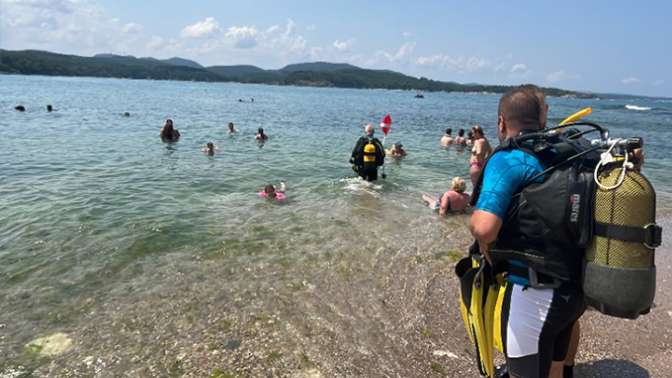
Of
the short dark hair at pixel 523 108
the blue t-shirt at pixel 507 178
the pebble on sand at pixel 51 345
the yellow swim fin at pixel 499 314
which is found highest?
the short dark hair at pixel 523 108

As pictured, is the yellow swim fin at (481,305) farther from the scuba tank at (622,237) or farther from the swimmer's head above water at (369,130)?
the swimmer's head above water at (369,130)

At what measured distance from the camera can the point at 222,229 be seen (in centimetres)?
921

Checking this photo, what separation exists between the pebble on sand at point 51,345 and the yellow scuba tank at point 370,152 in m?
9.59

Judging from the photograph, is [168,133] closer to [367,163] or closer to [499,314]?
[367,163]

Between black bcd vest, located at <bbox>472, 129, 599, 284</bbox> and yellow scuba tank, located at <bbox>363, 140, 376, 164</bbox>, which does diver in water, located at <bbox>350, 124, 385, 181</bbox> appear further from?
black bcd vest, located at <bbox>472, 129, 599, 284</bbox>


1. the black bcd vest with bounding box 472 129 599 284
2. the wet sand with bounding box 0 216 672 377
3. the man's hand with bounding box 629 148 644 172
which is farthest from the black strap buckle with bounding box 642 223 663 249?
the wet sand with bounding box 0 216 672 377

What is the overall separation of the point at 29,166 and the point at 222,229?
959 cm

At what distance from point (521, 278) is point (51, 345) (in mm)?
5233

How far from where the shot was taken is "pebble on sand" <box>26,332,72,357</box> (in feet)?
16.3

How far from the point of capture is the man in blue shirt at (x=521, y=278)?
2611 millimetres

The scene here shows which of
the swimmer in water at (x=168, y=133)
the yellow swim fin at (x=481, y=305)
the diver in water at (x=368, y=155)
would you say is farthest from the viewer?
the swimmer in water at (x=168, y=133)

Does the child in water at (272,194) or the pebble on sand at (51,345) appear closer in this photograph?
the pebble on sand at (51,345)

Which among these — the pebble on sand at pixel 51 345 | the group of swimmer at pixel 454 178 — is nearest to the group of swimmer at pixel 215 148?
the group of swimmer at pixel 454 178

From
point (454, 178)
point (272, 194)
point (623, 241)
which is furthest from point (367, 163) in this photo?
point (623, 241)
